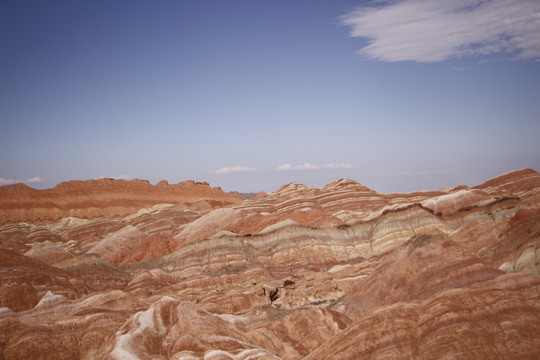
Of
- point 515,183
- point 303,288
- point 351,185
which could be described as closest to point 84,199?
point 351,185

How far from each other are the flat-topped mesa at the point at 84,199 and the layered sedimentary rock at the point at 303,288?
4479 cm

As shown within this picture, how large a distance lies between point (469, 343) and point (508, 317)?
1422 mm

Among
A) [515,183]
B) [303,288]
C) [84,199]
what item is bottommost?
[303,288]

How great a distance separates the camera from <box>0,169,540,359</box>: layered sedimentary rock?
11.5 meters

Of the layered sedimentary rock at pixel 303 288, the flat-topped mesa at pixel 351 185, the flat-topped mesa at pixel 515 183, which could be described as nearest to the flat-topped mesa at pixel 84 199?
the flat-topped mesa at pixel 351 185

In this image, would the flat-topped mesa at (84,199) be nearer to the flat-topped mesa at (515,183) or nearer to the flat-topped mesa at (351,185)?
the flat-topped mesa at (351,185)

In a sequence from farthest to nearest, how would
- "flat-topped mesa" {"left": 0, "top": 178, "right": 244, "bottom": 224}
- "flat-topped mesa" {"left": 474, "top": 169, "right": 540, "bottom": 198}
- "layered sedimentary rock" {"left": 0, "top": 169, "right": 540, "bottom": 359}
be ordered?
"flat-topped mesa" {"left": 0, "top": 178, "right": 244, "bottom": 224}
"flat-topped mesa" {"left": 474, "top": 169, "right": 540, "bottom": 198}
"layered sedimentary rock" {"left": 0, "top": 169, "right": 540, "bottom": 359}

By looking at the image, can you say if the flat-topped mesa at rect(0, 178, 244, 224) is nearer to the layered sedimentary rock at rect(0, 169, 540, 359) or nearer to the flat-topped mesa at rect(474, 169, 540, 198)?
the layered sedimentary rock at rect(0, 169, 540, 359)

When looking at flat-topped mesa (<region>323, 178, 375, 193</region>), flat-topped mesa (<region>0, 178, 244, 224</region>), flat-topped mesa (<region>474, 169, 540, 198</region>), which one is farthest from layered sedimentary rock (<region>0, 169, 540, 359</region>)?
flat-topped mesa (<region>0, 178, 244, 224</region>)

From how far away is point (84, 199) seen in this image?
334 ft

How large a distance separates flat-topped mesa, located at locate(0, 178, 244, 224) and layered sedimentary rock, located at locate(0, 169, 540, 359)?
44.8m

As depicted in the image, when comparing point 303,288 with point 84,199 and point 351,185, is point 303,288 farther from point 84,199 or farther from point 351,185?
point 84,199

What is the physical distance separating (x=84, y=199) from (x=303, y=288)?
8861cm

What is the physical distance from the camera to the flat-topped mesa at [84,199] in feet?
316
